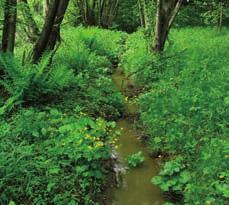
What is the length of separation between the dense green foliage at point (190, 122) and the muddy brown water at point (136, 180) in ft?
0.65

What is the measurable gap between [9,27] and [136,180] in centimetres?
424

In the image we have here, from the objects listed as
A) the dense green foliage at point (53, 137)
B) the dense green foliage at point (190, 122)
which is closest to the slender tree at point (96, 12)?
the dense green foliage at point (190, 122)

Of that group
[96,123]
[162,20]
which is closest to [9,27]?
[96,123]

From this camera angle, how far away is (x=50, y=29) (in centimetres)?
808

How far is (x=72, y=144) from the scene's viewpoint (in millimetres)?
5246

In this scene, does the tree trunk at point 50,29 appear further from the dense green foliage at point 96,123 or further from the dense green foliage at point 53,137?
the dense green foliage at point 53,137

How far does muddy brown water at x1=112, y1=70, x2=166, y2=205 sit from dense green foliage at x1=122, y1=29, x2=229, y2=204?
7.8 inches

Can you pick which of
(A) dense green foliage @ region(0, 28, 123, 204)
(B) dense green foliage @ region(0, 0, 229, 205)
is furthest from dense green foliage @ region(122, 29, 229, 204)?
(A) dense green foliage @ region(0, 28, 123, 204)

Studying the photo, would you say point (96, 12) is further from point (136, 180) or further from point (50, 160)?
point (50, 160)

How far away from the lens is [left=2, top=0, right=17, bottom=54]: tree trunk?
284 inches

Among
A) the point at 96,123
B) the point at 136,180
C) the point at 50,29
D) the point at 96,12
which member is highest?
the point at 50,29

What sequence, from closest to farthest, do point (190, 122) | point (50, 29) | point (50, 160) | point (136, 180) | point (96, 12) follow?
point (50, 160) < point (136, 180) < point (190, 122) < point (50, 29) < point (96, 12)

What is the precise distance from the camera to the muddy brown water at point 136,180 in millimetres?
5059

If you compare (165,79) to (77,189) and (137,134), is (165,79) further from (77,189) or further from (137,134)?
(77,189)
